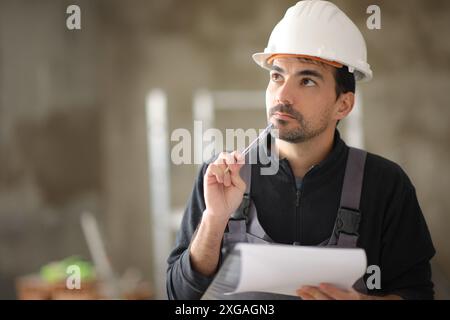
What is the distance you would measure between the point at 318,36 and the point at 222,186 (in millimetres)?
A: 487

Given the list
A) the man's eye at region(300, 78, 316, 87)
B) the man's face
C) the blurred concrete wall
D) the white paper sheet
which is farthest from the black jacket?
the blurred concrete wall

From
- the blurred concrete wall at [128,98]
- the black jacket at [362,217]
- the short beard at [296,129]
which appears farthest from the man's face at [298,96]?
the blurred concrete wall at [128,98]

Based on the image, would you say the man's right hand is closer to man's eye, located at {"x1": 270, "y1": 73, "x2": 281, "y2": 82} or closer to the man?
the man

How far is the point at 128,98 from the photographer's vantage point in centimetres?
547

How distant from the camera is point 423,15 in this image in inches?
200

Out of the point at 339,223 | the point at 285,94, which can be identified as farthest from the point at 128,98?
the point at 339,223

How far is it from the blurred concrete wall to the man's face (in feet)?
11.3

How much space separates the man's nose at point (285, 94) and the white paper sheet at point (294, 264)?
1.63 ft

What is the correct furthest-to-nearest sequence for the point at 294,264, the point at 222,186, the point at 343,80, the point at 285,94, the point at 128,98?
1. the point at 128,98
2. the point at 343,80
3. the point at 285,94
4. the point at 222,186
5. the point at 294,264

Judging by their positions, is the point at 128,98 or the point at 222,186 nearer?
the point at 222,186

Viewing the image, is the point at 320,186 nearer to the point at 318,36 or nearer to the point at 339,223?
the point at 339,223
